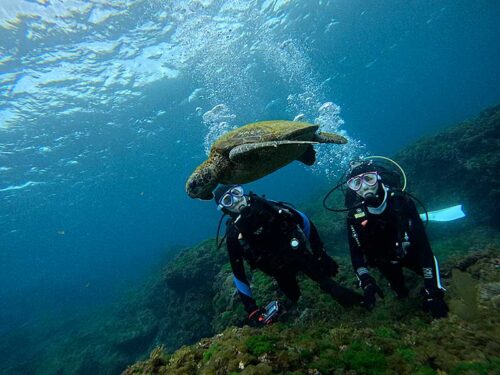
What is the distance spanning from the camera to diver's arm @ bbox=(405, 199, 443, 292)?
3.60 m

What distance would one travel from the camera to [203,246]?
12.0 meters

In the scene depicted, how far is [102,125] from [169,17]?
11.5 meters

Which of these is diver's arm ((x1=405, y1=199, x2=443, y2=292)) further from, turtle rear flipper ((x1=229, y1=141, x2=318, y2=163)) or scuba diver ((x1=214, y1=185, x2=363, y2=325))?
turtle rear flipper ((x1=229, y1=141, x2=318, y2=163))

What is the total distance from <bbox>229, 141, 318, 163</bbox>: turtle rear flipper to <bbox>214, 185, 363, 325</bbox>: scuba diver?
3.26 feet

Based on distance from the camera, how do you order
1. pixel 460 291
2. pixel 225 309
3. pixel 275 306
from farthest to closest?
pixel 225 309, pixel 275 306, pixel 460 291

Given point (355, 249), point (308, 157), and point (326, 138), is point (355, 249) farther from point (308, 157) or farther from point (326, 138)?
point (326, 138)

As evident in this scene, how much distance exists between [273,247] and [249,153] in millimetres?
1658

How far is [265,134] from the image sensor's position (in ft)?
12.1

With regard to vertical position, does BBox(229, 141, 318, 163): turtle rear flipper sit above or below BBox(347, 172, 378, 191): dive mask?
above

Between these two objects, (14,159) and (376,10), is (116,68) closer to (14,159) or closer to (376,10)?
(14,159)

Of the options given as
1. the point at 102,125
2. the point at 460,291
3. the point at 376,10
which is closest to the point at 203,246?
the point at 460,291

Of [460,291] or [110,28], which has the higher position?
[110,28]

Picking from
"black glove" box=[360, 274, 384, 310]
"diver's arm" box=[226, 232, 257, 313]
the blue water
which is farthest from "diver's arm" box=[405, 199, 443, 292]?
the blue water

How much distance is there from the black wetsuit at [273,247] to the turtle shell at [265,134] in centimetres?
108
